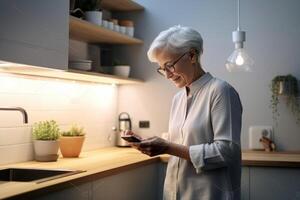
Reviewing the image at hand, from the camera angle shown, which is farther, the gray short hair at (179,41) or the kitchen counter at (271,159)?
the kitchen counter at (271,159)

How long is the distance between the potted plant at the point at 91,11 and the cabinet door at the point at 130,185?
98 cm

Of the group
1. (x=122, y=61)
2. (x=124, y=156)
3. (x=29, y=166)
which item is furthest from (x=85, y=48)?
(x=29, y=166)

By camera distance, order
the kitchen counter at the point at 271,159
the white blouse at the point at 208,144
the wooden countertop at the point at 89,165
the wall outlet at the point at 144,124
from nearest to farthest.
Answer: the wooden countertop at the point at 89,165
the white blouse at the point at 208,144
the kitchen counter at the point at 271,159
the wall outlet at the point at 144,124

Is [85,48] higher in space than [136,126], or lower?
higher

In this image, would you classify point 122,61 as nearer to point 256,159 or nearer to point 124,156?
point 124,156

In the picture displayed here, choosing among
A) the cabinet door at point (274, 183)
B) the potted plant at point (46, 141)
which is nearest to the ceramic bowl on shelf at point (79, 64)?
the potted plant at point (46, 141)

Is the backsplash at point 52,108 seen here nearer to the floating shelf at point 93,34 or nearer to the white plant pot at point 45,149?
the white plant pot at point 45,149

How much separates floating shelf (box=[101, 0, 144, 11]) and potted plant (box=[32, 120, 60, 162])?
1202mm

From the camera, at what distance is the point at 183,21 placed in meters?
3.62

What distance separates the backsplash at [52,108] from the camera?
2568 millimetres

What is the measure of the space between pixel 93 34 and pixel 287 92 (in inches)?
54.3

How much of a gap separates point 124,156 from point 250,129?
3.22 ft

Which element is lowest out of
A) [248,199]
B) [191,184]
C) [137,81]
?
[248,199]

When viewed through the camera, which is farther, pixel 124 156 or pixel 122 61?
pixel 122 61
